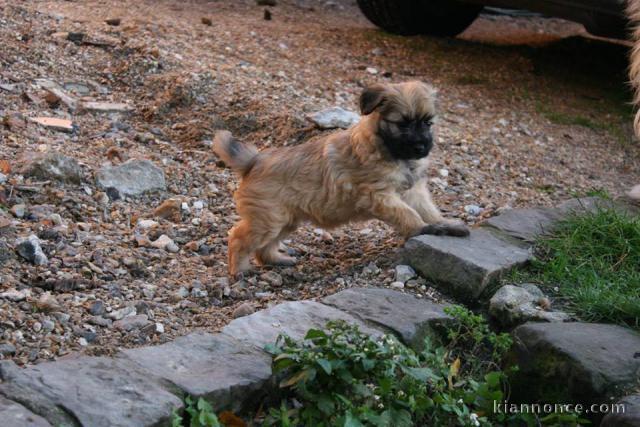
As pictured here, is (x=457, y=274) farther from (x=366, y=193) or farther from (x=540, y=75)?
(x=540, y=75)

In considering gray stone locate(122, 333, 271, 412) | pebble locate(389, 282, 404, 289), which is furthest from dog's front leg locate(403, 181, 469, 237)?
gray stone locate(122, 333, 271, 412)

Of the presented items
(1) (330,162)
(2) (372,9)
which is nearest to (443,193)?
(1) (330,162)

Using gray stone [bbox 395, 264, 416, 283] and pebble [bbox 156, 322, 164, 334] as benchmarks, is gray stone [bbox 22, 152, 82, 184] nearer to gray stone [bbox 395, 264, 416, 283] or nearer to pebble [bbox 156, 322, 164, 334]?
pebble [bbox 156, 322, 164, 334]

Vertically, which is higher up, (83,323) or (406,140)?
(406,140)

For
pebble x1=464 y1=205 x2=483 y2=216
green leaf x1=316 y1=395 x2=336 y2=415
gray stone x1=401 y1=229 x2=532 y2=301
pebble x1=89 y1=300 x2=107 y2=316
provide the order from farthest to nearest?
pebble x1=464 y1=205 x2=483 y2=216 < gray stone x1=401 y1=229 x2=532 y2=301 < pebble x1=89 y1=300 x2=107 y2=316 < green leaf x1=316 y1=395 x2=336 y2=415

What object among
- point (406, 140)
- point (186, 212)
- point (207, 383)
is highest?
point (406, 140)

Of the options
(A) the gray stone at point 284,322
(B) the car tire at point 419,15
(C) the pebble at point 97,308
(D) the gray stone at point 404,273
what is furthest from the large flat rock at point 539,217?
(B) the car tire at point 419,15

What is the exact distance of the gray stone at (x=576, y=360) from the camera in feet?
12.5

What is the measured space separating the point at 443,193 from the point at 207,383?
2.97 m

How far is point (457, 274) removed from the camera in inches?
182

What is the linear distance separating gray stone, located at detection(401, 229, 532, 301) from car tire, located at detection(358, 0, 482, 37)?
475cm

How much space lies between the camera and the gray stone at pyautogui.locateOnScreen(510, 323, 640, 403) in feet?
12.5

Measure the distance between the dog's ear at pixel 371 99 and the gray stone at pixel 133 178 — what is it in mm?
1451

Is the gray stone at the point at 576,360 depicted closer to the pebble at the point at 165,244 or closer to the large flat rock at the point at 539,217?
the large flat rock at the point at 539,217
